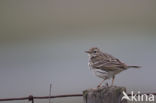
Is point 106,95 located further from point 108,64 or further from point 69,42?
point 69,42

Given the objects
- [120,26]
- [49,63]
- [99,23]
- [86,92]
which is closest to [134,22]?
[120,26]

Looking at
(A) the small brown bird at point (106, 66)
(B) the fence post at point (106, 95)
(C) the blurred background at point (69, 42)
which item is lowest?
(B) the fence post at point (106, 95)

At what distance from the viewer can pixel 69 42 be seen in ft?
8.78

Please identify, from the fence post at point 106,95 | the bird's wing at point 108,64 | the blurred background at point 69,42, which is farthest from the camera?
the blurred background at point 69,42

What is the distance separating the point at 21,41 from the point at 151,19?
1.20 meters

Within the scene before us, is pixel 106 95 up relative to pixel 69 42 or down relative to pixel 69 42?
down

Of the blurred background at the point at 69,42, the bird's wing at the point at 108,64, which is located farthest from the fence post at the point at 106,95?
the blurred background at the point at 69,42

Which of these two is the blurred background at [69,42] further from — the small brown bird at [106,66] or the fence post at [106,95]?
the fence post at [106,95]

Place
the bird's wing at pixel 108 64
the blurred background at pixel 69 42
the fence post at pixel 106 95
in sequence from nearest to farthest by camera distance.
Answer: the fence post at pixel 106 95 → the bird's wing at pixel 108 64 → the blurred background at pixel 69 42

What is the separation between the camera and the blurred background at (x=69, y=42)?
262cm

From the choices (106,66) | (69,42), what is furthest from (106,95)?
(69,42)

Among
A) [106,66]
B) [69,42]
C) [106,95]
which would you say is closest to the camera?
[106,95]

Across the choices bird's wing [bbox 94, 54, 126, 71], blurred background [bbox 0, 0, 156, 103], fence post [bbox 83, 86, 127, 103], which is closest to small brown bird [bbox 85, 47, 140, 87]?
bird's wing [bbox 94, 54, 126, 71]

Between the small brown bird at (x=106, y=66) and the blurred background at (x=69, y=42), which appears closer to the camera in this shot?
the small brown bird at (x=106, y=66)
